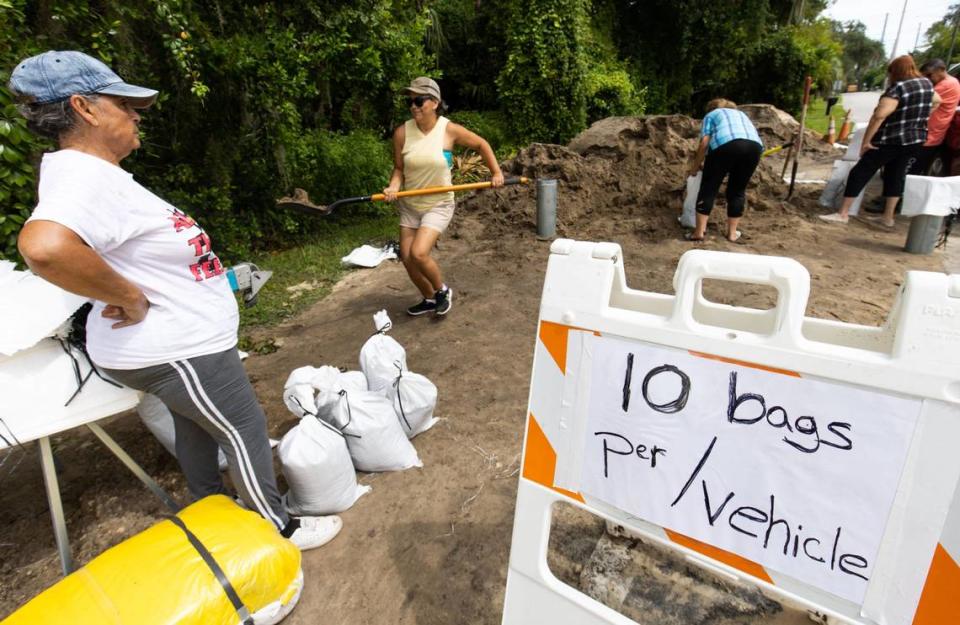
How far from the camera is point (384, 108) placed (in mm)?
9406

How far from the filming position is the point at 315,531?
2.10 meters

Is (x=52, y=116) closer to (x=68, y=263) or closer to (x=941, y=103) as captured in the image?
(x=68, y=263)

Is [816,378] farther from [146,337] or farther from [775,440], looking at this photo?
[146,337]

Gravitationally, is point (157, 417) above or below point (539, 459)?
below

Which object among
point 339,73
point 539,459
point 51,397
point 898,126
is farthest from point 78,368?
→ point 898,126

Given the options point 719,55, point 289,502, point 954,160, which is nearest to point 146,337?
point 289,502

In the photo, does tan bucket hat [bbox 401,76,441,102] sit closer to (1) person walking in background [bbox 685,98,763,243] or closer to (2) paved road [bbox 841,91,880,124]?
(1) person walking in background [bbox 685,98,763,243]

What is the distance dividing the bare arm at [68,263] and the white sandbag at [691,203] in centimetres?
610

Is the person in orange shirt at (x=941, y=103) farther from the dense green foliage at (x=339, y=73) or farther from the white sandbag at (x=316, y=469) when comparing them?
the white sandbag at (x=316, y=469)

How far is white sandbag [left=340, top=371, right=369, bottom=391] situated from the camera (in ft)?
8.11

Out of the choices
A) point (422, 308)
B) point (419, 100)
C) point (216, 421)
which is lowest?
point (422, 308)

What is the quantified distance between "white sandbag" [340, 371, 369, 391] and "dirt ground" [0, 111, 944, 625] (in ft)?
1.59

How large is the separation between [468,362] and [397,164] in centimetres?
183

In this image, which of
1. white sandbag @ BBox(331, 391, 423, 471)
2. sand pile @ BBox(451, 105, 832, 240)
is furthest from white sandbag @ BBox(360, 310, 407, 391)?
sand pile @ BBox(451, 105, 832, 240)
